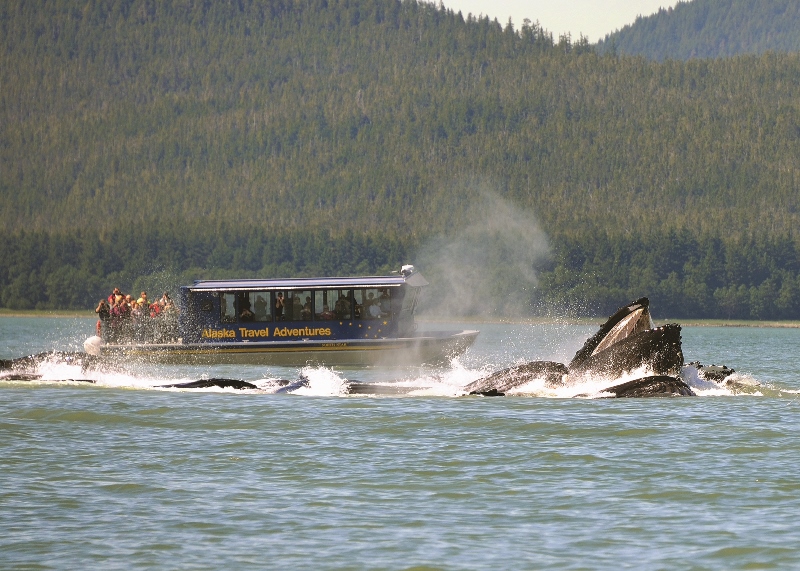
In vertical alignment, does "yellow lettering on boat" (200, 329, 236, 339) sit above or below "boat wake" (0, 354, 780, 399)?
above

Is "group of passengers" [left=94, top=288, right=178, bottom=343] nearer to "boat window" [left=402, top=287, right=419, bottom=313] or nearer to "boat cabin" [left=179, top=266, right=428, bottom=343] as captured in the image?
"boat cabin" [left=179, top=266, right=428, bottom=343]

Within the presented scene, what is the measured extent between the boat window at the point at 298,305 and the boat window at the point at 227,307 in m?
1.64

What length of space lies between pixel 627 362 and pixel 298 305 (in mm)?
15526

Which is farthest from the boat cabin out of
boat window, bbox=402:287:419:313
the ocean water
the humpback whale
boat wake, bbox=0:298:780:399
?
the ocean water

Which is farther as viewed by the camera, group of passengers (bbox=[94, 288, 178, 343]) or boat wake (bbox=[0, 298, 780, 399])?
group of passengers (bbox=[94, 288, 178, 343])

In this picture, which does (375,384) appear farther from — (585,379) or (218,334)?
(218,334)

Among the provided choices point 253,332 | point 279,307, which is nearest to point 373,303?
point 279,307

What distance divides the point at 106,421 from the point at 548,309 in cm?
15363

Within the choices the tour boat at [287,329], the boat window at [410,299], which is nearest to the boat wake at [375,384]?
the tour boat at [287,329]

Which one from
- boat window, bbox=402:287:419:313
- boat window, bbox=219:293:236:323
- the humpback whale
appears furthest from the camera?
boat window, bbox=402:287:419:313

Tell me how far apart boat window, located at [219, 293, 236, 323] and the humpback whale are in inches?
535

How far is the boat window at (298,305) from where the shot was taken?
44812mm

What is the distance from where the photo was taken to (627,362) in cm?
3183

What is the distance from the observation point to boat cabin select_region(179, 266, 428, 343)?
4469 centimetres
